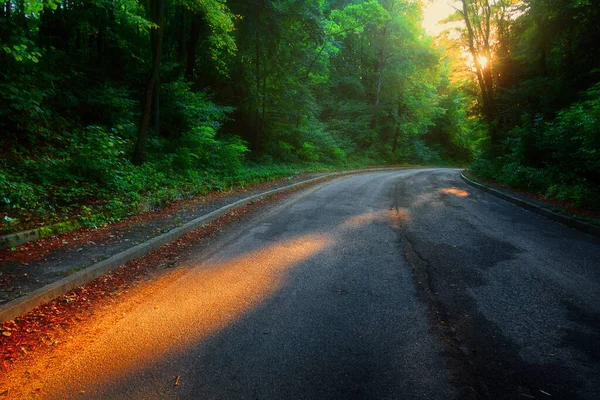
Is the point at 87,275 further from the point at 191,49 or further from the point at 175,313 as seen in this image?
the point at 191,49

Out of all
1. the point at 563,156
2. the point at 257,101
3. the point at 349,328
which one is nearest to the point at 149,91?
the point at 257,101

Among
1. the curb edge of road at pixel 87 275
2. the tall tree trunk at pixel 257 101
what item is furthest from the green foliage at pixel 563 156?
the tall tree trunk at pixel 257 101

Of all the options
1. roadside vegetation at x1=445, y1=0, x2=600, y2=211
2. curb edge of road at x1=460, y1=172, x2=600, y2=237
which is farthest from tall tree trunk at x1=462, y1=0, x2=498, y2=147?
curb edge of road at x1=460, y1=172, x2=600, y2=237

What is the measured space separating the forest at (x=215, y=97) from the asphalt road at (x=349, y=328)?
3.79 metres

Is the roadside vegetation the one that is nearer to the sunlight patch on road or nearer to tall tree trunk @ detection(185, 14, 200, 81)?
the sunlight patch on road

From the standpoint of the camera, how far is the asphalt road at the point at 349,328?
2.44 m

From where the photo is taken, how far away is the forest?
25.9 feet

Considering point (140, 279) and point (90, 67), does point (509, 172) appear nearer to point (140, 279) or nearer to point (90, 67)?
point (140, 279)

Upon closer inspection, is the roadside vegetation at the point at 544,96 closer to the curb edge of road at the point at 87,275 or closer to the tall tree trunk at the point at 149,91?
the curb edge of road at the point at 87,275

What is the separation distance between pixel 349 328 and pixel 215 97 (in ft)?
55.3

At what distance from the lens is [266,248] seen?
18.4ft

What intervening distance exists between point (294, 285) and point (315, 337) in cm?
114

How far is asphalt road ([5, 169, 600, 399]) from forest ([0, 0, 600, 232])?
12.4ft

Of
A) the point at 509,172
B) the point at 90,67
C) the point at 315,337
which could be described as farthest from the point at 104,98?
the point at 509,172
